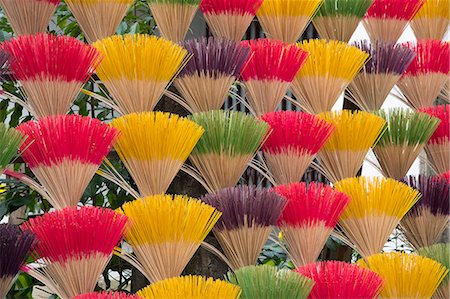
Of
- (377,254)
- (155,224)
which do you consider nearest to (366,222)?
(377,254)

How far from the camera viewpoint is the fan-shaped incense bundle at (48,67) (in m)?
0.57

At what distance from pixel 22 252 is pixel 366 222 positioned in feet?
0.96

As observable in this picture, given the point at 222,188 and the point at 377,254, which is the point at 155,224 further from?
the point at 377,254

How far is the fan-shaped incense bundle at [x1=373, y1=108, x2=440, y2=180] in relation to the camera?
0.69 meters

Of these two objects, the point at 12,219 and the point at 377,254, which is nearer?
the point at 377,254

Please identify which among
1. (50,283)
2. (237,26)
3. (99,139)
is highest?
(237,26)

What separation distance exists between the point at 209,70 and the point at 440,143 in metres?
0.25

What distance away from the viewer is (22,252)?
50 cm

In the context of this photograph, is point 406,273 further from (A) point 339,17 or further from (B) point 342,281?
(A) point 339,17

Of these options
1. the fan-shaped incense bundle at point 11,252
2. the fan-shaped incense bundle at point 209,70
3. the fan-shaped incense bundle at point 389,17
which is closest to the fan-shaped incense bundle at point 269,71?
the fan-shaped incense bundle at point 209,70

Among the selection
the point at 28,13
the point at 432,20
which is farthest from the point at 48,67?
the point at 432,20

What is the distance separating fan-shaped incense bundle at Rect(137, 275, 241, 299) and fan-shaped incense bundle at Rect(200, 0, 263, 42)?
25 cm

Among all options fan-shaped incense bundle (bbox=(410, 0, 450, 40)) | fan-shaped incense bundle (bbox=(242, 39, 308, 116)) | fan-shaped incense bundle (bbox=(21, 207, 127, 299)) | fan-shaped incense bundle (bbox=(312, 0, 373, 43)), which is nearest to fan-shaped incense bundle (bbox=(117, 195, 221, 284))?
fan-shaped incense bundle (bbox=(21, 207, 127, 299))

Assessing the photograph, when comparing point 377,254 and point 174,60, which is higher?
point 174,60
